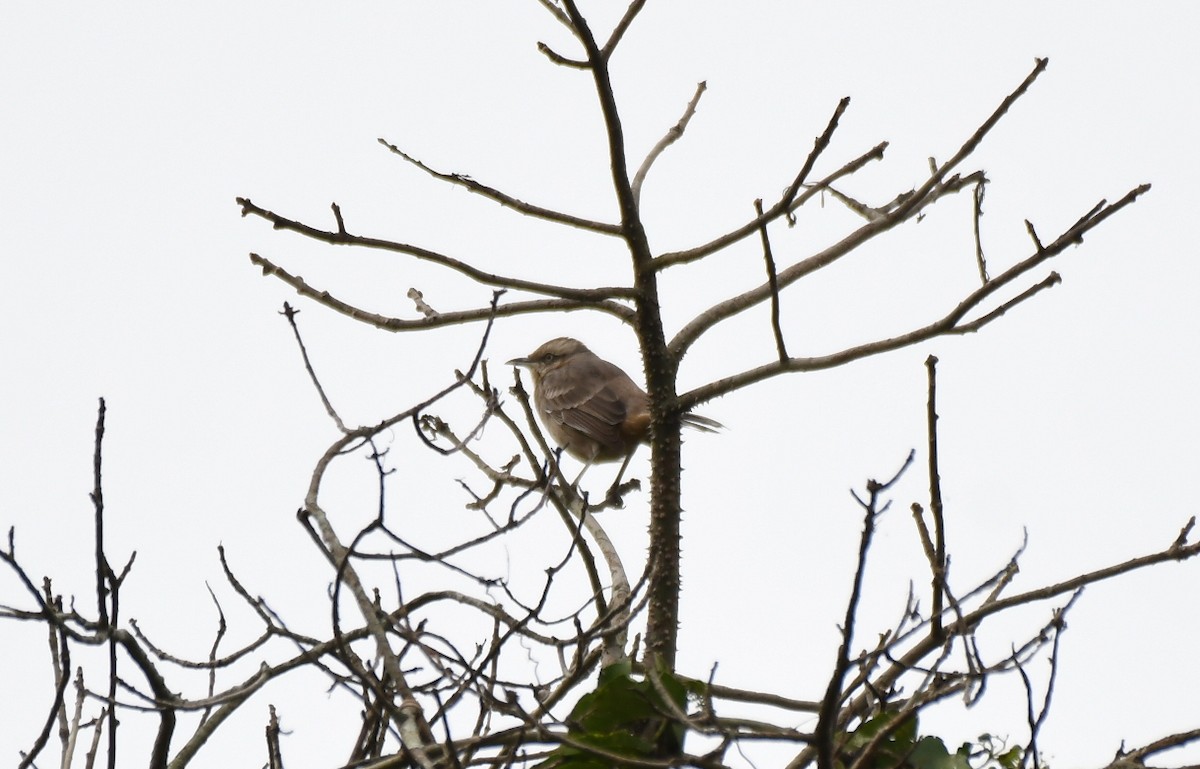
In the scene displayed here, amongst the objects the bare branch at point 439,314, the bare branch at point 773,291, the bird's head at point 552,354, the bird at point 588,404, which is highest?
the bird's head at point 552,354

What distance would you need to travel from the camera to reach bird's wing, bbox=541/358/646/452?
9148 millimetres

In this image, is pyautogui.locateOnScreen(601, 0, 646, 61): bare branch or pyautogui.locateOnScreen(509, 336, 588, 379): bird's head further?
pyautogui.locateOnScreen(509, 336, 588, 379): bird's head

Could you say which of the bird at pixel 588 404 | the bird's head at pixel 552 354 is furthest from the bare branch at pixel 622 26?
the bird's head at pixel 552 354

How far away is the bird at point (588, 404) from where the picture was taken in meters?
9.13

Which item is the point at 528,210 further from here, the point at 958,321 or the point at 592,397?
the point at 592,397

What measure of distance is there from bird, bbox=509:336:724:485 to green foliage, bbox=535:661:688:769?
16.2 ft

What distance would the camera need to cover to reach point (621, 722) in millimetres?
3479

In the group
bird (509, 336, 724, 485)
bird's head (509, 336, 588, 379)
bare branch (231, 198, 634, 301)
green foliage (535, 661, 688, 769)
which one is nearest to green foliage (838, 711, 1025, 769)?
green foliage (535, 661, 688, 769)

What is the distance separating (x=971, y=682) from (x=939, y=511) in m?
0.72

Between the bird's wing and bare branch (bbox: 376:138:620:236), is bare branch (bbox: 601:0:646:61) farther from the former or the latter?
the bird's wing

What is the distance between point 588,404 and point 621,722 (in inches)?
234

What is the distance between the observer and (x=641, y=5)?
3953 mm

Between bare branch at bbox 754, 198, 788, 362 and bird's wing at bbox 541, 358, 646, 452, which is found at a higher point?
bird's wing at bbox 541, 358, 646, 452

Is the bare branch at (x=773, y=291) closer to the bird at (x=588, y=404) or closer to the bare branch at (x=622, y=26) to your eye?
the bare branch at (x=622, y=26)
